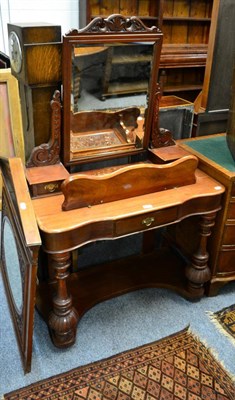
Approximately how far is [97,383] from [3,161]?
1078mm

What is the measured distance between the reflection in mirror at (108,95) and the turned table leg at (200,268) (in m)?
0.53

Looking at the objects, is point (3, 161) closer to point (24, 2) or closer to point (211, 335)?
point (211, 335)

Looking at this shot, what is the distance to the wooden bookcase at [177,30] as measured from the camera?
3.52m

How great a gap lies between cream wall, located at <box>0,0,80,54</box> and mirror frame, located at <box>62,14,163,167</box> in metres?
1.89

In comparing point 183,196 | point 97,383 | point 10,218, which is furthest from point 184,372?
point 10,218

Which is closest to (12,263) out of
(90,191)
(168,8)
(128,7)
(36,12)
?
(90,191)

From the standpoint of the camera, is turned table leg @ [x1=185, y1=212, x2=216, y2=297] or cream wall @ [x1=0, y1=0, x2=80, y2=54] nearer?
turned table leg @ [x1=185, y1=212, x2=216, y2=297]

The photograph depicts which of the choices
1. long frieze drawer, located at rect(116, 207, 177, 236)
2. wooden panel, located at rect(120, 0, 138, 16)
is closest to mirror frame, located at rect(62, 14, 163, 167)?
long frieze drawer, located at rect(116, 207, 177, 236)

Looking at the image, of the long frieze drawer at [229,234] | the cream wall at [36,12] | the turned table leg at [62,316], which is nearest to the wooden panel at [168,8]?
the cream wall at [36,12]

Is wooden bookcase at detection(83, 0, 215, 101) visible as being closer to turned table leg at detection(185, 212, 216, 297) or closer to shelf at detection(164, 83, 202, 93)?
shelf at detection(164, 83, 202, 93)

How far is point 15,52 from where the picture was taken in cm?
154

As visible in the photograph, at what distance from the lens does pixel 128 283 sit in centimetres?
204

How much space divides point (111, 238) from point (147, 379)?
618mm

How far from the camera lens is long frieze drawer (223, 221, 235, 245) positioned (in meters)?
1.81
